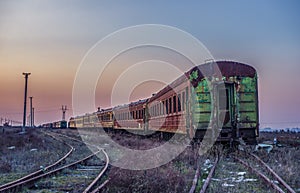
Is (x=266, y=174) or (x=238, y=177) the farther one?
(x=266, y=174)

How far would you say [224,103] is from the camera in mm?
14133

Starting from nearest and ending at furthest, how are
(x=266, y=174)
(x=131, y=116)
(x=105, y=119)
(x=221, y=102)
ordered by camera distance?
(x=266, y=174)
(x=221, y=102)
(x=131, y=116)
(x=105, y=119)

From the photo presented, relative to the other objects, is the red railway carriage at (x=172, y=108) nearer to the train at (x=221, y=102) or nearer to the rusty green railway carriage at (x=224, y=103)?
the train at (x=221, y=102)

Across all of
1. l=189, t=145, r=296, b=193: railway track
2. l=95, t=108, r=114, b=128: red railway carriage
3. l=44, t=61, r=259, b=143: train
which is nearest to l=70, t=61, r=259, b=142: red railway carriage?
l=44, t=61, r=259, b=143: train

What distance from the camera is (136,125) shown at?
90.1 feet

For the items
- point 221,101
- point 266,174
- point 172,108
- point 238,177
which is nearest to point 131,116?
point 172,108

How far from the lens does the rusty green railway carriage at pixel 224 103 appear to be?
13930 mm

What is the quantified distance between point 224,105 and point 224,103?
66 millimetres

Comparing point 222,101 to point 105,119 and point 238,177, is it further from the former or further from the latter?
point 105,119

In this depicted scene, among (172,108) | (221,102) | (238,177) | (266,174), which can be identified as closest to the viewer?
(238,177)

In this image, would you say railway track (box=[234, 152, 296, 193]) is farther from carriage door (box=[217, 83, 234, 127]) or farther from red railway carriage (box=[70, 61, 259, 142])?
carriage door (box=[217, 83, 234, 127])

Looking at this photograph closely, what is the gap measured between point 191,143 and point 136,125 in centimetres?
1234

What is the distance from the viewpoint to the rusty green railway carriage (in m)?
13.9

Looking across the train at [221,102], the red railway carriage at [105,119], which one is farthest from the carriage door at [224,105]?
the red railway carriage at [105,119]
